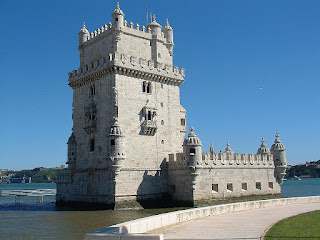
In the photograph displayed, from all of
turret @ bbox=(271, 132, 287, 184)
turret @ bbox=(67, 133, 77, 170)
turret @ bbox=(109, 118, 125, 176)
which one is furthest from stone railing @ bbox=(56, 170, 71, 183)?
turret @ bbox=(271, 132, 287, 184)

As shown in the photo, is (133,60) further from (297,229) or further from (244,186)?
(297,229)

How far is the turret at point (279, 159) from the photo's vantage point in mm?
46094

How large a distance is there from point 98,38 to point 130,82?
22.1 ft

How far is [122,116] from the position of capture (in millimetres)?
37094

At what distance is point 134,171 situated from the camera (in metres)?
37.2

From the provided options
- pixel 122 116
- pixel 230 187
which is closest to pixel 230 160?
pixel 230 187

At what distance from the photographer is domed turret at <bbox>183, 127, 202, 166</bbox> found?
36.6 meters

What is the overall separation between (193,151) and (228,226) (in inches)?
722

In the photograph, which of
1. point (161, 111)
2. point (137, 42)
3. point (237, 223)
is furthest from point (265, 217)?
point (137, 42)

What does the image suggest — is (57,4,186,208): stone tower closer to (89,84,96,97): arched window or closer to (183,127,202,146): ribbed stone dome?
(89,84,96,97): arched window

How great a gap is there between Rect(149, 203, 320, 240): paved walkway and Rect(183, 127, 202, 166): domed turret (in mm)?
12703

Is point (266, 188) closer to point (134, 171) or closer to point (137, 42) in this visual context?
point (134, 171)

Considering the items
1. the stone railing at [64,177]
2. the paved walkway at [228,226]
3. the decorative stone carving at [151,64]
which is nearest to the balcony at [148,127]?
the decorative stone carving at [151,64]

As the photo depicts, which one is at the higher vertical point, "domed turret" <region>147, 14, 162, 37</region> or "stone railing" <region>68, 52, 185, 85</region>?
"domed turret" <region>147, 14, 162, 37</region>
